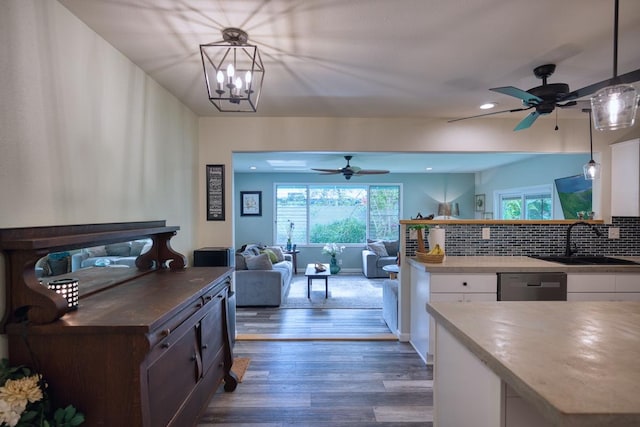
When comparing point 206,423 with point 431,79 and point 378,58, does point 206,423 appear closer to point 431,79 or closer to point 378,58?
point 378,58

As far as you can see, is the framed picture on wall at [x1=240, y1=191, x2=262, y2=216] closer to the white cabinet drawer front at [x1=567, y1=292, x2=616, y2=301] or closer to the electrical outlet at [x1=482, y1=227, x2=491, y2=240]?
the electrical outlet at [x1=482, y1=227, x2=491, y2=240]

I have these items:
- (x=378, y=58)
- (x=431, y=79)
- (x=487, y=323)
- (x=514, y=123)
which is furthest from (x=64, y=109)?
(x=514, y=123)

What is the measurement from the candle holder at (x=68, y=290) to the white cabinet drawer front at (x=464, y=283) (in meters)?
2.55

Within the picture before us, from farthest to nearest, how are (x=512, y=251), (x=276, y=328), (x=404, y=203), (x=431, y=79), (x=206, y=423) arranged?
(x=404, y=203) → (x=276, y=328) → (x=512, y=251) → (x=431, y=79) → (x=206, y=423)

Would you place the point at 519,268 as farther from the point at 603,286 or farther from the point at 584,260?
the point at 584,260

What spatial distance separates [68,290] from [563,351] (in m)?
1.98

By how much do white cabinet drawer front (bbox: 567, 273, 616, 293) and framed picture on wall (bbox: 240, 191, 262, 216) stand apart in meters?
6.31

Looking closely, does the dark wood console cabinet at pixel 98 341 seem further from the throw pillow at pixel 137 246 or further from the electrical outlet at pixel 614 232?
the electrical outlet at pixel 614 232

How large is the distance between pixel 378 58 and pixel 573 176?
4.30m

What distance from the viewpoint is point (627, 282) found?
279 cm

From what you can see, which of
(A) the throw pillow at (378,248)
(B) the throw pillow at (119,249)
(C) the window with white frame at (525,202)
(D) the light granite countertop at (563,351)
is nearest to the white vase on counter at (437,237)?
(D) the light granite countertop at (563,351)

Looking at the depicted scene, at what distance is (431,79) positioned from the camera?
2.51 metres

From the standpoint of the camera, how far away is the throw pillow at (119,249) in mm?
2028

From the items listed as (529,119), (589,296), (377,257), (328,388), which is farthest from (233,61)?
(377,257)
